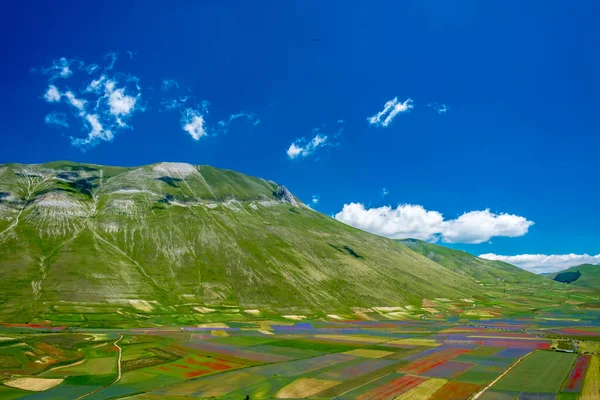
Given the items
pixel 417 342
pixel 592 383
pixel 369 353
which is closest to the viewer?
pixel 592 383

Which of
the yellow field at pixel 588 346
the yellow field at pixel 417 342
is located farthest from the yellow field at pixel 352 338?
the yellow field at pixel 588 346

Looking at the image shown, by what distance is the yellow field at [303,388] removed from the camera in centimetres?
5225

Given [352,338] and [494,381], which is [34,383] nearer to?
[494,381]

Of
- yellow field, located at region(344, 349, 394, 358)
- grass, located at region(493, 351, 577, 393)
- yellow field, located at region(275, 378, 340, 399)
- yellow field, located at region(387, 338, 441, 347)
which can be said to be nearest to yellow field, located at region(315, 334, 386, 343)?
yellow field, located at region(387, 338, 441, 347)

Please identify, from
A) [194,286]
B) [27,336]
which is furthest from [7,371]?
[194,286]

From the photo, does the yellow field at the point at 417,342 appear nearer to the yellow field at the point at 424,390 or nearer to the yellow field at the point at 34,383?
the yellow field at the point at 424,390

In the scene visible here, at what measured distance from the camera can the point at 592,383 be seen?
58.0m

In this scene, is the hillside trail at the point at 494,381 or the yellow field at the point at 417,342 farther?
the yellow field at the point at 417,342

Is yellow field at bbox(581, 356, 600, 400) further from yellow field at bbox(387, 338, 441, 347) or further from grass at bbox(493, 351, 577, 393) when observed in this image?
yellow field at bbox(387, 338, 441, 347)

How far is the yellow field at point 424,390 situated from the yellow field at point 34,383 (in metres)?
54.6

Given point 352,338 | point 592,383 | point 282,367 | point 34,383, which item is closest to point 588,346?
point 592,383

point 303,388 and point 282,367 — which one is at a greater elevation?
point 282,367

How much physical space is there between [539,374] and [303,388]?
146 ft

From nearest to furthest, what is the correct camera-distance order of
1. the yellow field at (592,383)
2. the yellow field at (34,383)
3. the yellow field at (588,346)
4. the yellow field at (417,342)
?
the yellow field at (592,383)
the yellow field at (34,383)
the yellow field at (588,346)
the yellow field at (417,342)
